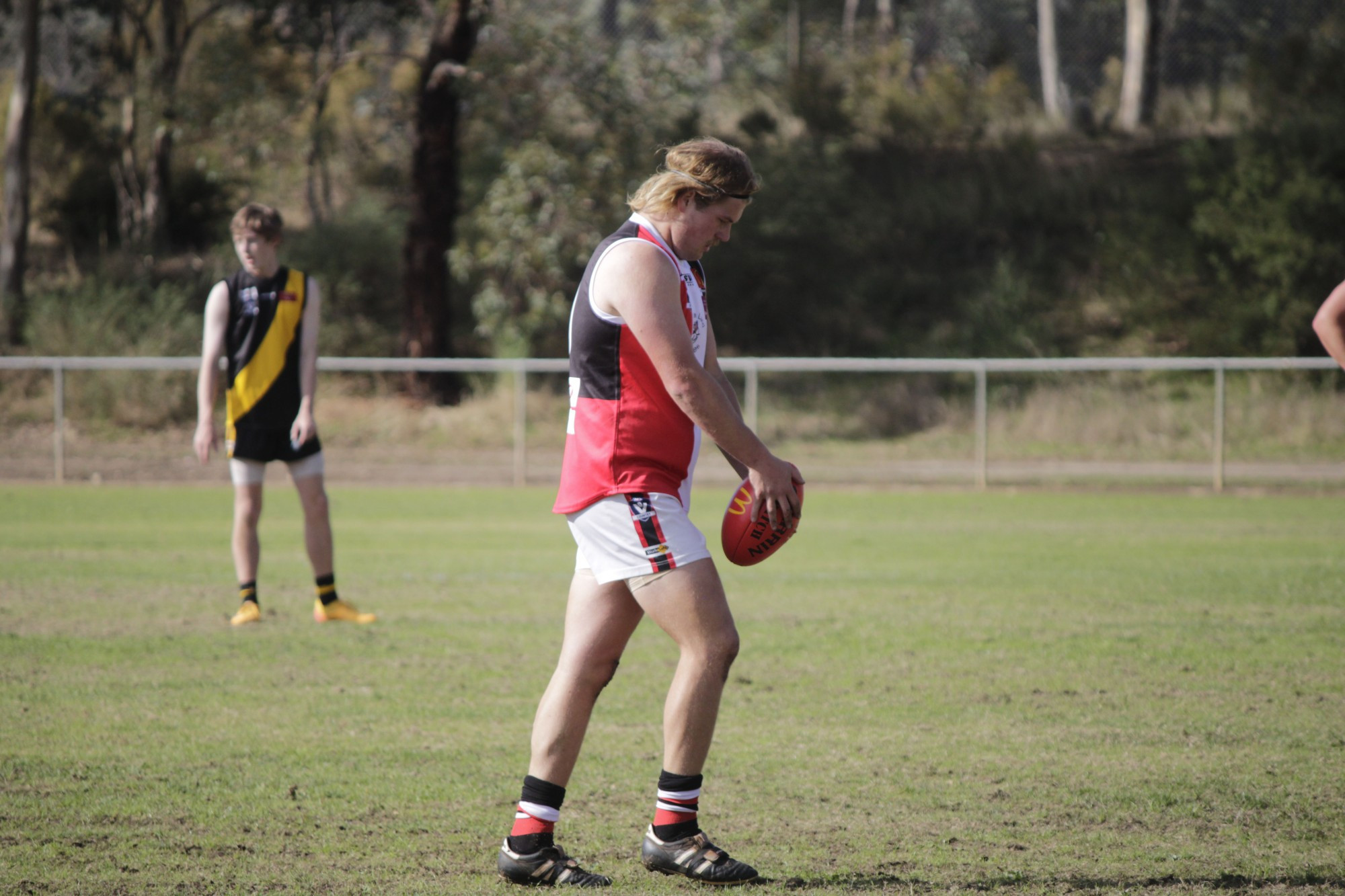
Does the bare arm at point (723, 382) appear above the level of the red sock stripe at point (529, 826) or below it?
above

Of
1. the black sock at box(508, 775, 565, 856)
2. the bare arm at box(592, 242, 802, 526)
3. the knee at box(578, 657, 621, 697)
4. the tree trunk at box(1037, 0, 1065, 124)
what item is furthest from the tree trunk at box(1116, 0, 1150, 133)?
the black sock at box(508, 775, 565, 856)

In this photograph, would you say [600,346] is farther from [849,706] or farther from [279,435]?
[279,435]

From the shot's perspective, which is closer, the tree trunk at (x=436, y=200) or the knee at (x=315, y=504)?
the knee at (x=315, y=504)

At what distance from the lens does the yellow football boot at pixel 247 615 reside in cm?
758

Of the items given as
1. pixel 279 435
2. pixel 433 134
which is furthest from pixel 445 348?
pixel 279 435

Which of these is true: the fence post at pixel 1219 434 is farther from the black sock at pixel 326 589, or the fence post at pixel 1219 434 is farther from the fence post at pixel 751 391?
the black sock at pixel 326 589

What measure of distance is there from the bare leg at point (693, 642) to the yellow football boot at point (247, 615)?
4.65 metres

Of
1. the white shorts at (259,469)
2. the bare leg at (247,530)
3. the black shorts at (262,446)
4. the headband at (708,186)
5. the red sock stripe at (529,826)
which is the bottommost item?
the red sock stripe at (529,826)

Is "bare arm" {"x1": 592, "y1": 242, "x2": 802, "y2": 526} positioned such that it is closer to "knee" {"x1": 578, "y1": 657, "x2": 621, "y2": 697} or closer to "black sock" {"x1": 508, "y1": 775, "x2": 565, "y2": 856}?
"knee" {"x1": 578, "y1": 657, "x2": 621, "y2": 697}

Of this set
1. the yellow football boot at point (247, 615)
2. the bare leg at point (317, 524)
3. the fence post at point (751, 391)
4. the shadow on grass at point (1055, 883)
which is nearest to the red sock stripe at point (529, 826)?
the shadow on grass at point (1055, 883)

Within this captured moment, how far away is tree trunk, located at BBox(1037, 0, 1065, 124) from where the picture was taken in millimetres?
38688

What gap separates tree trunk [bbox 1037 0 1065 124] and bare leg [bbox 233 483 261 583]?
34.7 m

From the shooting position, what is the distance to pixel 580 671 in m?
3.64

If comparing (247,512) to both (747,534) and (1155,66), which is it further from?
(1155,66)
